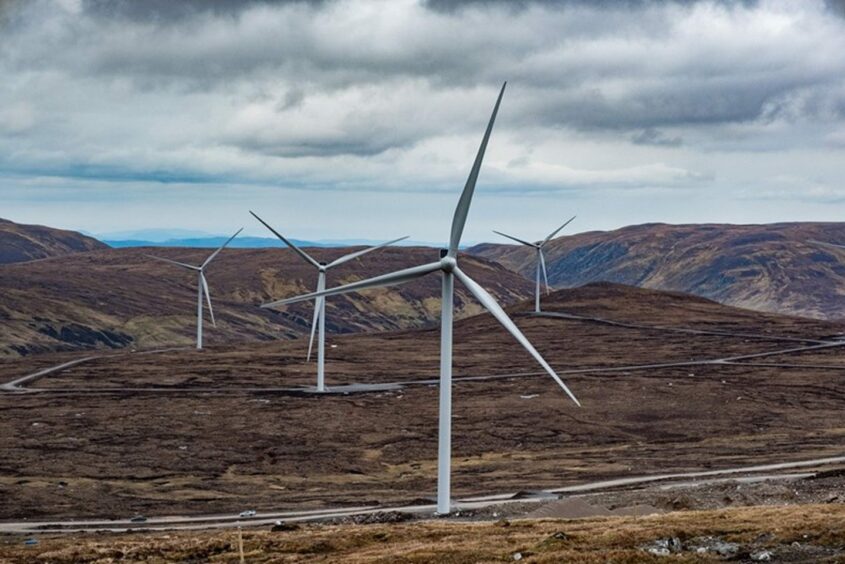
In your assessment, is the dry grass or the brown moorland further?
the brown moorland

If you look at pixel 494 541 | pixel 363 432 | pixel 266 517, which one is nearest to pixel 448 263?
pixel 494 541

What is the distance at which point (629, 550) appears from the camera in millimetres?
44812

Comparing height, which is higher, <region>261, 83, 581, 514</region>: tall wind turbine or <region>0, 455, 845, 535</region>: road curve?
<region>261, 83, 581, 514</region>: tall wind turbine

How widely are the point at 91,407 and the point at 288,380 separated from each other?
38456 millimetres

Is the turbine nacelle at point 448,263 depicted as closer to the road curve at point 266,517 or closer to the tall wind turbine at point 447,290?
the tall wind turbine at point 447,290

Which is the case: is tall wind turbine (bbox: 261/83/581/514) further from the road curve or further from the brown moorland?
the brown moorland

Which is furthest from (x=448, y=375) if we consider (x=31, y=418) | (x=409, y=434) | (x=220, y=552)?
(x=31, y=418)

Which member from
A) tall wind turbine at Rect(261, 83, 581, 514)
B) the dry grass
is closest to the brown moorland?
tall wind turbine at Rect(261, 83, 581, 514)

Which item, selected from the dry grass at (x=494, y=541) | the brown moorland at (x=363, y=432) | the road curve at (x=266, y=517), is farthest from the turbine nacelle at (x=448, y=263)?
the brown moorland at (x=363, y=432)

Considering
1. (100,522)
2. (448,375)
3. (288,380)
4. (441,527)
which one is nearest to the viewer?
(441,527)

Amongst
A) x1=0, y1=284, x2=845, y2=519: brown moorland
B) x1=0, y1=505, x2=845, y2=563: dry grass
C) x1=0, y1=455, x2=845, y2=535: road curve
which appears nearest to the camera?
x1=0, y1=505, x2=845, y2=563: dry grass

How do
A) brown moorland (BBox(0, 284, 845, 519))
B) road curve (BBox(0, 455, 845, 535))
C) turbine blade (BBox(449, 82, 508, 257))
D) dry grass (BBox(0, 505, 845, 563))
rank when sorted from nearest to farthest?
1. dry grass (BBox(0, 505, 845, 563))
2. turbine blade (BBox(449, 82, 508, 257))
3. road curve (BBox(0, 455, 845, 535))
4. brown moorland (BBox(0, 284, 845, 519))

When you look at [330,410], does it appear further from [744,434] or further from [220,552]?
[220,552]

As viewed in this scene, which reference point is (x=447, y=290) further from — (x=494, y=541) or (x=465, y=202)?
(x=494, y=541)
